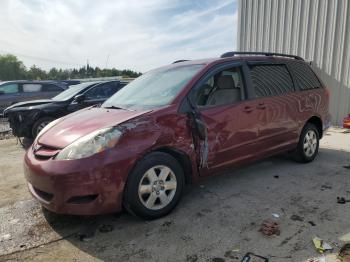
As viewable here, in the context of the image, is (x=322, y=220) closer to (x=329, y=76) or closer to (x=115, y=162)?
(x=115, y=162)

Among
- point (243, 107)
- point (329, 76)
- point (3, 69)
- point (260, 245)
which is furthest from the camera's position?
point (3, 69)

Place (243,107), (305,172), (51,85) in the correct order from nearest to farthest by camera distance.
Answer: (243,107) < (305,172) < (51,85)

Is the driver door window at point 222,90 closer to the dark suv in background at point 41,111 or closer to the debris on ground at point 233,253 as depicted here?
the debris on ground at point 233,253

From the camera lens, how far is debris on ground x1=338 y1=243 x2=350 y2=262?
2.65 metres

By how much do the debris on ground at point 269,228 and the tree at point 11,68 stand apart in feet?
266

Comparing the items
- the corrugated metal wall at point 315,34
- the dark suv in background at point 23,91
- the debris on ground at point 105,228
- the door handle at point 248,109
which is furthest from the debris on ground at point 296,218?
the dark suv in background at point 23,91

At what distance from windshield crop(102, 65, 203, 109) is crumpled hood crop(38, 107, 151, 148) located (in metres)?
0.28

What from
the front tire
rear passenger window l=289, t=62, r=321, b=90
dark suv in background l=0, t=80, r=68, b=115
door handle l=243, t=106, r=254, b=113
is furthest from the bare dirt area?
dark suv in background l=0, t=80, r=68, b=115

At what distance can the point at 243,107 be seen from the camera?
4160 millimetres

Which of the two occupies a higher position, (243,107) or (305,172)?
(243,107)

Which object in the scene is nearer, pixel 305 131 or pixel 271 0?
pixel 305 131

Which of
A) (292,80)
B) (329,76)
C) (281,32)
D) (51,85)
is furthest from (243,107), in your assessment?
(51,85)

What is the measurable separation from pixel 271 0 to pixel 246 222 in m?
8.88

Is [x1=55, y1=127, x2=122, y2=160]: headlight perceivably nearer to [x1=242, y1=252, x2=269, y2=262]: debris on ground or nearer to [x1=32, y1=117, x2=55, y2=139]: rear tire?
[x1=242, y1=252, x2=269, y2=262]: debris on ground
